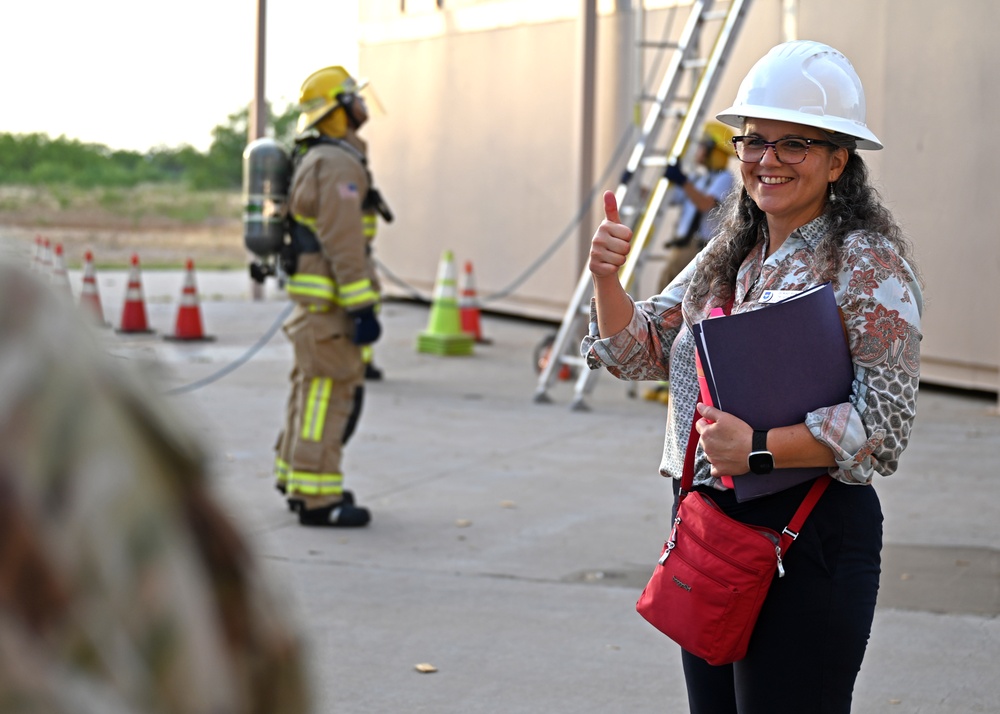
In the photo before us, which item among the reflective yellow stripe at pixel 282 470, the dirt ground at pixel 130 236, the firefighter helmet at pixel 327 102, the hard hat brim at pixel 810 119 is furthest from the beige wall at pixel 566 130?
the dirt ground at pixel 130 236

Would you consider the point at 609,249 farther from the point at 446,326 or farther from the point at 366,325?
the point at 446,326

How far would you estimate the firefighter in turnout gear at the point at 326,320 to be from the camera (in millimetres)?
6207

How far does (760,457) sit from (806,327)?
0.25 m

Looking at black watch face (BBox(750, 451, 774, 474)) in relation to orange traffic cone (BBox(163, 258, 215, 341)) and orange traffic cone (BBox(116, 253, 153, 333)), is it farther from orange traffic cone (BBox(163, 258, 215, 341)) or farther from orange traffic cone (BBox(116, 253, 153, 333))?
orange traffic cone (BBox(116, 253, 153, 333))

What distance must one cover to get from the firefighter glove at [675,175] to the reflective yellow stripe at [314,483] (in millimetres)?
3998

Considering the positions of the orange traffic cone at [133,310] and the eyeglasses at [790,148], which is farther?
the orange traffic cone at [133,310]

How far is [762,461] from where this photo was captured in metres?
2.42

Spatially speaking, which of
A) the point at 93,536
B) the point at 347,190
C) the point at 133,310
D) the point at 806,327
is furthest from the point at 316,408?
the point at 133,310

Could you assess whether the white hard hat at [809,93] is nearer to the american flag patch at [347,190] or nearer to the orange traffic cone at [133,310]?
the american flag patch at [347,190]

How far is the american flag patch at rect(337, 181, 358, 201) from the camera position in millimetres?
6211

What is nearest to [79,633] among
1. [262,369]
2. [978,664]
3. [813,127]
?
[813,127]

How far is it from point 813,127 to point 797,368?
0.49 m

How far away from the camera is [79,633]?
722 millimetres

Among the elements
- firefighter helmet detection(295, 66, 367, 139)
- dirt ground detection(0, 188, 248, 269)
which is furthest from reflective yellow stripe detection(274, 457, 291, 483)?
dirt ground detection(0, 188, 248, 269)
